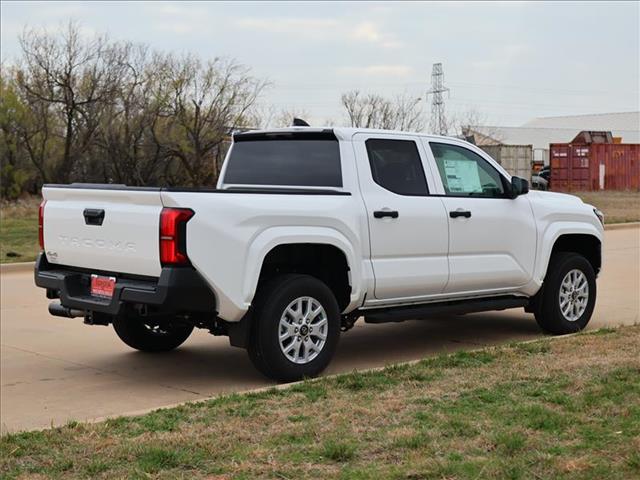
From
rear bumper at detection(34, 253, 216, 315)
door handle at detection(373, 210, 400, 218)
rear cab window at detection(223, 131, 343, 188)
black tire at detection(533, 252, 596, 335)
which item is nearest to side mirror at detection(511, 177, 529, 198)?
black tire at detection(533, 252, 596, 335)

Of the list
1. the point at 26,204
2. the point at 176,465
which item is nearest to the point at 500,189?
the point at 176,465

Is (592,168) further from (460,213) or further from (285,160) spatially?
(285,160)

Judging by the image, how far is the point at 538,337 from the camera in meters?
9.44

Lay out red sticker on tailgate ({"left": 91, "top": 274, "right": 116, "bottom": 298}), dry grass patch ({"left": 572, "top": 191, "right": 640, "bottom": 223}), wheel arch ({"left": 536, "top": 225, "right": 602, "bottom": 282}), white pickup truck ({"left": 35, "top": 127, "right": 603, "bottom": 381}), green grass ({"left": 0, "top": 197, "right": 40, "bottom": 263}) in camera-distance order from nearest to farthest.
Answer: white pickup truck ({"left": 35, "top": 127, "right": 603, "bottom": 381}), red sticker on tailgate ({"left": 91, "top": 274, "right": 116, "bottom": 298}), wheel arch ({"left": 536, "top": 225, "right": 602, "bottom": 282}), green grass ({"left": 0, "top": 197, "right": 40, "bottom": 263}), dry grass patch ({"left": 572, "top": 191, "right": 640, "bottom": 223})

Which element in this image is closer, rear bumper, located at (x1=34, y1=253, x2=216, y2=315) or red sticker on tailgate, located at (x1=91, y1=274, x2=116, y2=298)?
rear bumper, located at (x1=34, y1=253, x2=216, y2=315)

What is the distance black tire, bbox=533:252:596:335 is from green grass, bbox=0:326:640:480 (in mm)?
2216

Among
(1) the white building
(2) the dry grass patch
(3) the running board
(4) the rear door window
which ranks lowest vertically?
(3) the running board

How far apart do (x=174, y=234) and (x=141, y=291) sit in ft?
1.68

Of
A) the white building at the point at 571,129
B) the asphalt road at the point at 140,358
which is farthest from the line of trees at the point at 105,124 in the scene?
the white building at the point at 571,129

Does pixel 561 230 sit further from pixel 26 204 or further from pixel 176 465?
pixel 26 204

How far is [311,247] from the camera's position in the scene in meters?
7.64

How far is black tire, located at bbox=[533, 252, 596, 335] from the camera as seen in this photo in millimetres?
9344

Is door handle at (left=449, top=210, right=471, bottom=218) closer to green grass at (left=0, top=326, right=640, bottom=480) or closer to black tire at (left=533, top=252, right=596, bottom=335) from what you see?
black tire at (left=533, top=252, right=596, bottom=335)


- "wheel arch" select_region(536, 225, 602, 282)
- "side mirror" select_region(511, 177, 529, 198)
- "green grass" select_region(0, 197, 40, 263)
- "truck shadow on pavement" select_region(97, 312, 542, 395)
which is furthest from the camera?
"green grass" select_region(0, 197, 40, 263)
